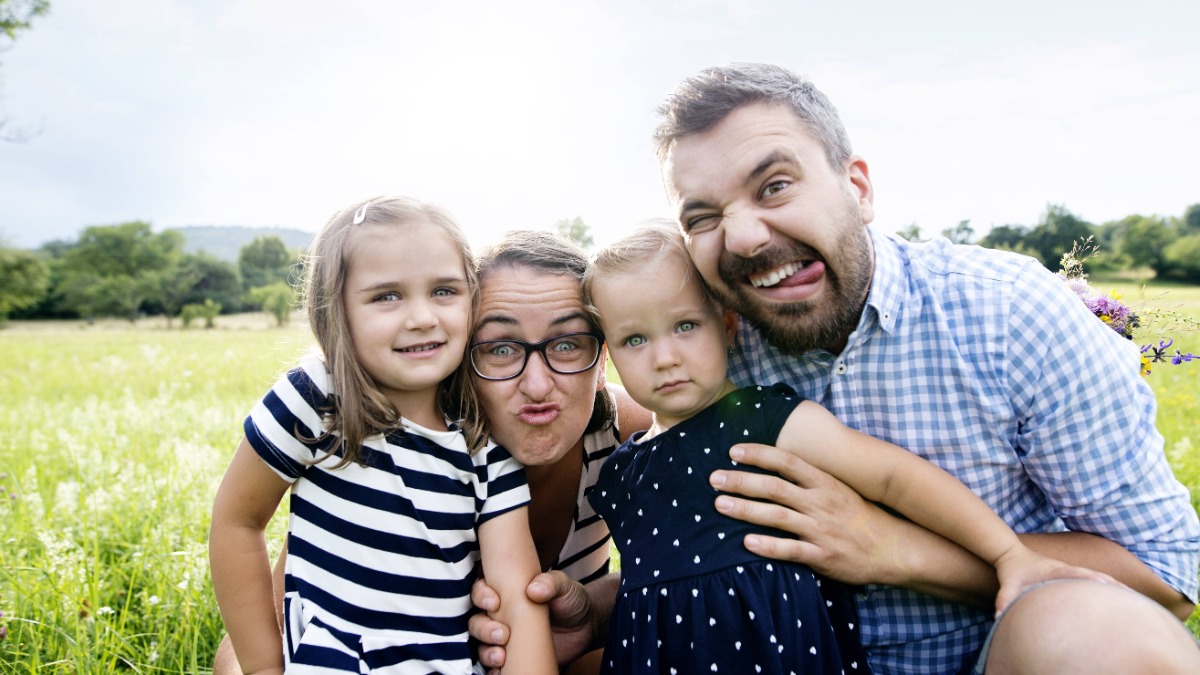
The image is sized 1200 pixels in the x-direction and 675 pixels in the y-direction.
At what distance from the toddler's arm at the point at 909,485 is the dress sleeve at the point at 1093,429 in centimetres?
28

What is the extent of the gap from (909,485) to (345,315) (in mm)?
1900

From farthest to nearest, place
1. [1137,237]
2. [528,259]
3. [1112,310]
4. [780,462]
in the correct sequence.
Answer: [1137,237]
[1112,310]
[528,259]
[780,462]

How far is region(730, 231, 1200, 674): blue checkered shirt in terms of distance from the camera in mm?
2170

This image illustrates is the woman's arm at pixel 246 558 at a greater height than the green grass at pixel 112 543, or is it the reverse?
the woman's arm at pixel 246 558

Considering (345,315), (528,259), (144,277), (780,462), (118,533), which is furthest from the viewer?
(144,277)

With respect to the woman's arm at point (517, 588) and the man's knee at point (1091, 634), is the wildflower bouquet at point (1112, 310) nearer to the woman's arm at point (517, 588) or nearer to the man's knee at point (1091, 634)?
the man's knee at point (1091, 634)

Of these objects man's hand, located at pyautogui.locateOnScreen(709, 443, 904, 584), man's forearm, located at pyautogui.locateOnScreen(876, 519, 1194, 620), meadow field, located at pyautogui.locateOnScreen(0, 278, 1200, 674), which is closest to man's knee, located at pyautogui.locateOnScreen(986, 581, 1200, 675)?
man's forearm, located at pyautogui.locateOnScreen(876, 519, 1194, 620)

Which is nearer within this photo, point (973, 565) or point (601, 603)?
point (973, 565)

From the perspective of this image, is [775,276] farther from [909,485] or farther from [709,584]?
[709,584]

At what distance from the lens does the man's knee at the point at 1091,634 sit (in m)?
1.68

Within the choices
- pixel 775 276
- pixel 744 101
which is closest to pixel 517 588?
pixel 775 276

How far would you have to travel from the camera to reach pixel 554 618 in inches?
106

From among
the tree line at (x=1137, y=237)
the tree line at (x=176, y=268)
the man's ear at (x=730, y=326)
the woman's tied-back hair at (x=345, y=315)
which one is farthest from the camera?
the tree line at (x=176, y=268)

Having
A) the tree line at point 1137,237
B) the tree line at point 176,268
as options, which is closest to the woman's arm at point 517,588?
the tree line at point 1137,237
